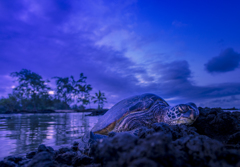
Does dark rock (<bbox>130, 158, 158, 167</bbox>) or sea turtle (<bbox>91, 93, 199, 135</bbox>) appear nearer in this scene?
dark rock (<bbox>130, 158, 158, 167</bbox>)

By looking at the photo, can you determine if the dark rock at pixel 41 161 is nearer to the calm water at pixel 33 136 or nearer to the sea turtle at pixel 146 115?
the calm water at pixel 33 136

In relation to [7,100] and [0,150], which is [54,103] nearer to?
[7,100]

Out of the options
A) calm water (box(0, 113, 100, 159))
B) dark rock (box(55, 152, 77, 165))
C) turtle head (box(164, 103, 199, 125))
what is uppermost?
turtle head (box(164, 103, 199, 125))

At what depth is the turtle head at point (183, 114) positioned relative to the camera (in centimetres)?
315

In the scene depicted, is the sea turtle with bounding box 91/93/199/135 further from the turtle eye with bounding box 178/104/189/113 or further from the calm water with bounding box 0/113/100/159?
the calm water with bounding box 0/113/100/159

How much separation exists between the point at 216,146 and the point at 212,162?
0.12 meters

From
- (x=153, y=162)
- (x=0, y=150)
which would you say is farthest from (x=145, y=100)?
(x=0, y=150)

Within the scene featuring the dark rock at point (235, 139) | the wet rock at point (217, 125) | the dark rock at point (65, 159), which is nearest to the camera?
the dark rock at point (65, 159)

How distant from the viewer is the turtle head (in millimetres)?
3152

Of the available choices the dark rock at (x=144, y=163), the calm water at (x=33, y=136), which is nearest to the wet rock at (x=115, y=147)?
the dark rock at (x=144, y=163)

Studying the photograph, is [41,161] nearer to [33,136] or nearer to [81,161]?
[81,161]

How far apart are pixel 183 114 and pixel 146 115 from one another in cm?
83

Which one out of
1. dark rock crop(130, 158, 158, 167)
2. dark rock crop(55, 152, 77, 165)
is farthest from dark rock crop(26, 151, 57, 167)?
dark rock crop(130, 158, 158, 167)

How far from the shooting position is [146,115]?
3.57 meters
